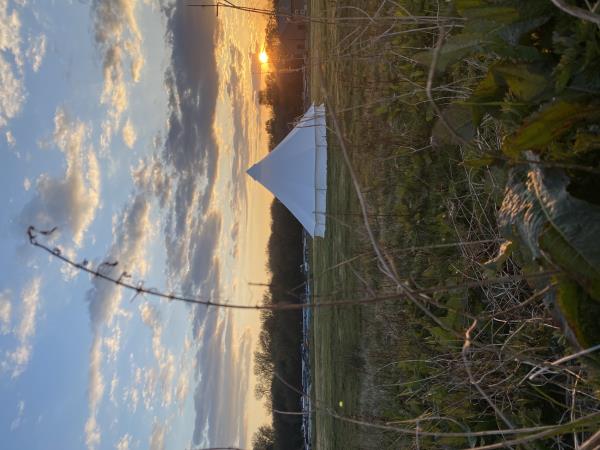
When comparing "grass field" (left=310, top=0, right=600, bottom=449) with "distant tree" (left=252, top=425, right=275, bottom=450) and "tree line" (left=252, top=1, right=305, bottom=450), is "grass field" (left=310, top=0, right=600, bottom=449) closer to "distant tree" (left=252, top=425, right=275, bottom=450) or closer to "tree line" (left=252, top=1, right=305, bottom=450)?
"tree line" (left=252, top=1, right=305, bottom=450)

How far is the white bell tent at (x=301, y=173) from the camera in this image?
11.5 m

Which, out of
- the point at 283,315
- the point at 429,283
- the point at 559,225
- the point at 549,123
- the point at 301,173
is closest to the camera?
the point at 559,225

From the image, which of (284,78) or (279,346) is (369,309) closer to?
(279,346)

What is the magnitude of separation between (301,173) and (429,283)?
7032 millimetres

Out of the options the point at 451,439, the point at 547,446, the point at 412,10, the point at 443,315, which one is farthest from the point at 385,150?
the point at 547,446

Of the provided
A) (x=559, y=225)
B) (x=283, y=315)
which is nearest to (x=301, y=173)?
(x=559, y=225)

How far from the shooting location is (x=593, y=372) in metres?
1.73

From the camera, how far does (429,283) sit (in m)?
5.24

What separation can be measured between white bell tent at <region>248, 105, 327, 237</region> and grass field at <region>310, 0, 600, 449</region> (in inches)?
35.8

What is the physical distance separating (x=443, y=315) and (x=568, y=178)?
12.7ft

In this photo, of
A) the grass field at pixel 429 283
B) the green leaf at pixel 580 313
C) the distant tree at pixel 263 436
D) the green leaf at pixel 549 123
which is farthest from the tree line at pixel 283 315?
the green leaf at pixel 580 313

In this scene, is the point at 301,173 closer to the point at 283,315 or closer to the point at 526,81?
the point at 526,81

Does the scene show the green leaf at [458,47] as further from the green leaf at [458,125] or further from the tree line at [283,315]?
the tree line at [283,315]

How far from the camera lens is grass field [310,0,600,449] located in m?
2.44
